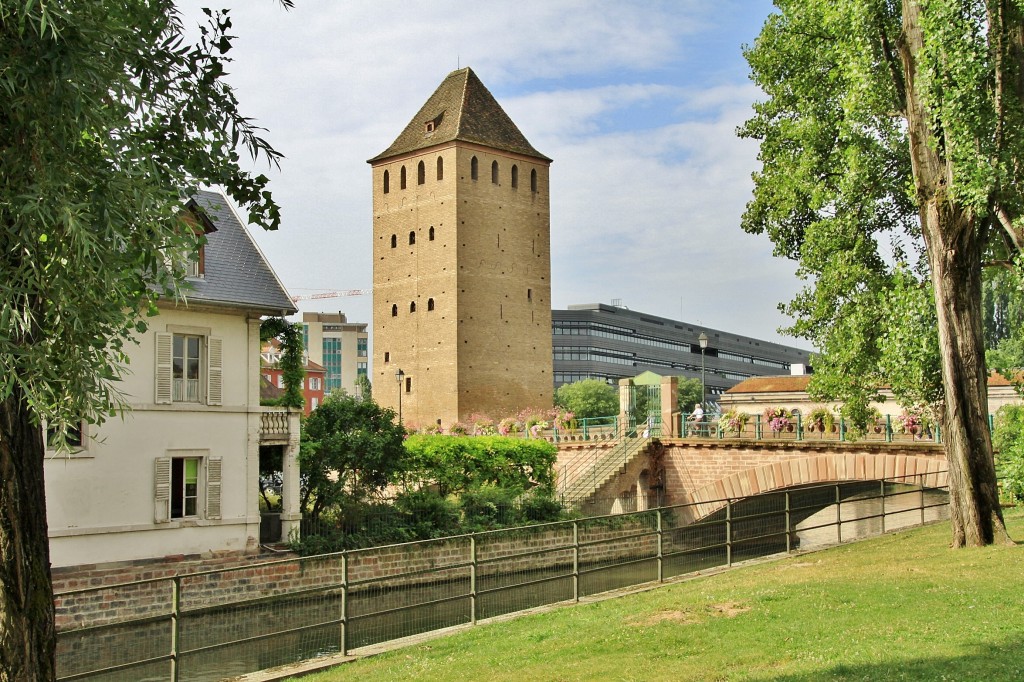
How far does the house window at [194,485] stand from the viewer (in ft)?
83.5

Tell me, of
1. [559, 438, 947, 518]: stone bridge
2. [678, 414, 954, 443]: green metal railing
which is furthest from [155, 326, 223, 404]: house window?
[678, 414, 954, 443]: green metal railing

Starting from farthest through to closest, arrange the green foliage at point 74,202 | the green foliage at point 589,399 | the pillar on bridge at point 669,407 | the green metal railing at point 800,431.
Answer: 1. the green foliage at point 589,399
2. the pillar on bridge at point 669,407
3. the green metal railing at point 800,431
4. the green foliage at point 74,202

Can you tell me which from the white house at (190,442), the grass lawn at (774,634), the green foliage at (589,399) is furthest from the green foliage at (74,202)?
the green foliage at (589,399)

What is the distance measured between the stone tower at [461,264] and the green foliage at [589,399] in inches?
1275

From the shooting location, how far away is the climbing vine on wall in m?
28.3

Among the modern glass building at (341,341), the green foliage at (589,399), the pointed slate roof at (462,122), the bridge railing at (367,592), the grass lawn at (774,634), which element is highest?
the pointed slate roof at (462,122)

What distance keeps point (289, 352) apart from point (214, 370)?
9.22ft

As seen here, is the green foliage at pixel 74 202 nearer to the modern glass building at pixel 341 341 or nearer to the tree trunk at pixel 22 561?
→ the tree trunk at pixel 22 561

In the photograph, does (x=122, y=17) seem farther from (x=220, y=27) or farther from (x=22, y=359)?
(x=22, y=359)

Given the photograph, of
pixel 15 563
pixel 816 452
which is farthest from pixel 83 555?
pixel 816 452

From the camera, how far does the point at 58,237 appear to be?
6570 millimetres

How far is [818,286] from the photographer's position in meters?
22.8

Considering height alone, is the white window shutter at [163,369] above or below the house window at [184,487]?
above

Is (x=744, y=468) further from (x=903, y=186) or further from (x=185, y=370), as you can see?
(x=185, y=370)
